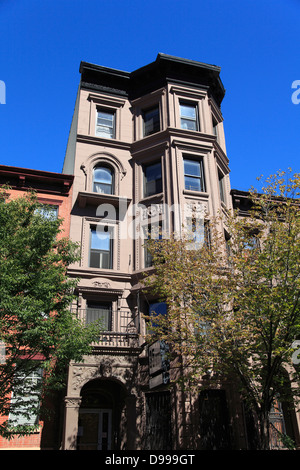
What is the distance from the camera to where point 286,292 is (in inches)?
514

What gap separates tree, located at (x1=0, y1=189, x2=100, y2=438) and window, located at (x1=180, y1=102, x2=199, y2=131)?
11.3 m

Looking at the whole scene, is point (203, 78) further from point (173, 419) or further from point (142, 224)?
point (173, 419)

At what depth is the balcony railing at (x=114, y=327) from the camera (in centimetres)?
1645

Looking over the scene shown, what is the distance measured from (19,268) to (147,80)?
1556 cm

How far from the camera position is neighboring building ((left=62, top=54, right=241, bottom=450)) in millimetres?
15758

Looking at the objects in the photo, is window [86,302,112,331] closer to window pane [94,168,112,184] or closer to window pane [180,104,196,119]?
window pane [94,168,112,184]

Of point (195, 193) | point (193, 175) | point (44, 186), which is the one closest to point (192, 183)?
point (193, 175)

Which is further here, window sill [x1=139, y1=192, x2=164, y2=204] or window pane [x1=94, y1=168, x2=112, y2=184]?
window pane [x1=94, y1=168, x2=112, y2=184]

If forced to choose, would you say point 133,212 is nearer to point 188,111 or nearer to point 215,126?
point 188,111

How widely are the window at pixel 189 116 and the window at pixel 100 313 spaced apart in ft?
36.0

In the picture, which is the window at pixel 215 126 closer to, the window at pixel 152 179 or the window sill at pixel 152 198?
the window at pixel 152 179

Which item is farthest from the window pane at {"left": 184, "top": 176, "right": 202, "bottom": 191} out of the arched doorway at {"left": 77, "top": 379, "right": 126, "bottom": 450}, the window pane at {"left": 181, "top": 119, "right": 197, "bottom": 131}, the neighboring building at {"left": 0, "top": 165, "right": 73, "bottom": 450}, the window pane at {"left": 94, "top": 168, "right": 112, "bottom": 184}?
the arched doorway at {"left": 77, "top": 379, "right": 126, "bottom": 450}
